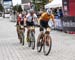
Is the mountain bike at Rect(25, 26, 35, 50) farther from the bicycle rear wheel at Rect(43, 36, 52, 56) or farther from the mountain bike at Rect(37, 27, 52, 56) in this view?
the bicycle rear wheel at Rect(43, 36, 52, 56)

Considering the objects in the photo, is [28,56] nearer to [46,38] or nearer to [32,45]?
[46,38]

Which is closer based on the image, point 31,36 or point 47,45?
point 47,45

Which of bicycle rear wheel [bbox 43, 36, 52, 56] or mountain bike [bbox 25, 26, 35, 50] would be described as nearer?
bicycle rear wheel [bbox 43, 36, 52, 56]

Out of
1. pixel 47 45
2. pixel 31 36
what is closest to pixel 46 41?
pixel 47 45

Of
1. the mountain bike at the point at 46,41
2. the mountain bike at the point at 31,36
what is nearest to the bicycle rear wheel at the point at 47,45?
the mountain bike at the point at 46,41

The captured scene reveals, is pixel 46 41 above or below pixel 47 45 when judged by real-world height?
above

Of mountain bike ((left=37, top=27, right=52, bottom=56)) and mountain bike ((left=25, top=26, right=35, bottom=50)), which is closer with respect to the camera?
mountain bike ((left=37, top=27, right=52, bottom=56))

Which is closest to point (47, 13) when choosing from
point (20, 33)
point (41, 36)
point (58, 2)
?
point (41, 36)

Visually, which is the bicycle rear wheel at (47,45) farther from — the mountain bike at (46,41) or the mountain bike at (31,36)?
the mountain bike at (31,36)

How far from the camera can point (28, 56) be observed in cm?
1364

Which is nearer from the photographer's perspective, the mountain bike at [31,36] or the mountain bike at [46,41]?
the mountain bike at [46,41]

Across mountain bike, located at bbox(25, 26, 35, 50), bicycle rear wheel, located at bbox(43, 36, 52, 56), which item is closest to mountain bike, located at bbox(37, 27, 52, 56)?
bicycle rear wheel, located at bbox(43, 36, 52, 56)

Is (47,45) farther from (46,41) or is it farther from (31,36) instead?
(31,36)

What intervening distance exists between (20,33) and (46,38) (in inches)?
192
